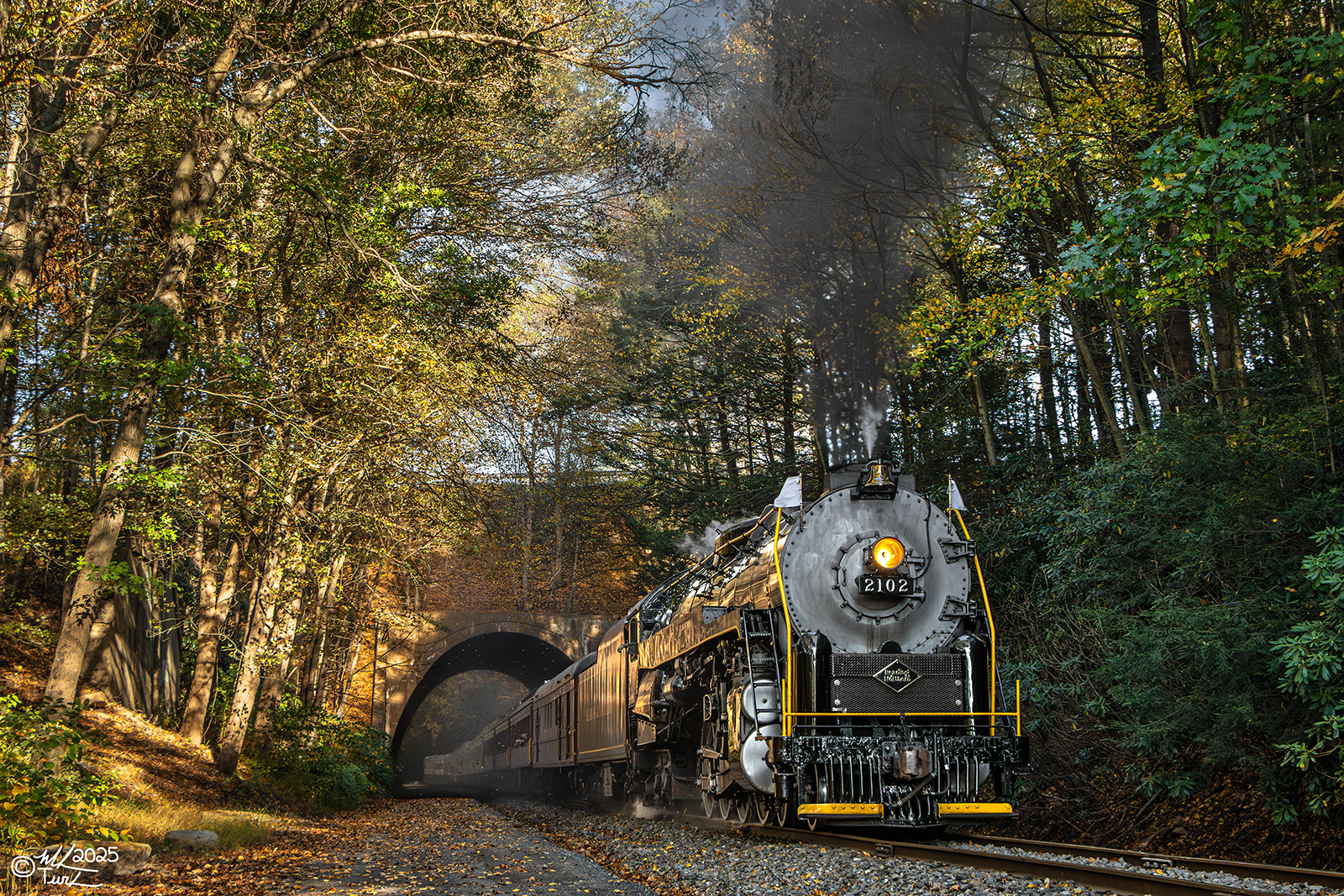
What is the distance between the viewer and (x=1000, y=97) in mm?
13219

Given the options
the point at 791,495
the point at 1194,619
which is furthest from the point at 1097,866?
the point at 791,495

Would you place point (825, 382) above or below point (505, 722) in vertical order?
above

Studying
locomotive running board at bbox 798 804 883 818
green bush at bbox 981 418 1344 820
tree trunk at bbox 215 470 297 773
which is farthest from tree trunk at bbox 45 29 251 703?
green bush at bbox 981 418 1344 820

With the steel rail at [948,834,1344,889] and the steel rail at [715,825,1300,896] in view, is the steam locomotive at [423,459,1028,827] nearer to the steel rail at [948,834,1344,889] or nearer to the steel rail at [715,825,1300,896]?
the steel rail at [715,825,1300,896]

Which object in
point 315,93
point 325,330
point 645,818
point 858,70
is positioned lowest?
point 645,818

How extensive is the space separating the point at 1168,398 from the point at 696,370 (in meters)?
14.6

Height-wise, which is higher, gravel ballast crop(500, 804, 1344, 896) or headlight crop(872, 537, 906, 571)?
headlight crop(872, 537, 906, 571)

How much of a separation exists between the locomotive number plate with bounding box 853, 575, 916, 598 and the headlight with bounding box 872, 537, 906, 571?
107 millimetres

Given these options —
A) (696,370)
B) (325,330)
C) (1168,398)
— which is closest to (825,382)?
(1168,398)

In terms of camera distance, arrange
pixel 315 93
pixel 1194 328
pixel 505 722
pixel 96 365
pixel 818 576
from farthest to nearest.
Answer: pixel 505 722 → pixel 1194 328 → pixel 315 93 → pixel 818 576 → pixel 96 365

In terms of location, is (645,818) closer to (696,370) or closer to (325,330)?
(325,330)

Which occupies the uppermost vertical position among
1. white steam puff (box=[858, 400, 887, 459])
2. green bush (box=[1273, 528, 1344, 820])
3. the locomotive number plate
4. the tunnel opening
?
white steam puff (box=[858, 400, 887, 459])

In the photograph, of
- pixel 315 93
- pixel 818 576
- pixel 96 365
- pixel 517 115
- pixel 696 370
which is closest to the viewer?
pixel 96 365

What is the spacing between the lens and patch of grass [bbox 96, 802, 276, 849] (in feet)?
24.5
